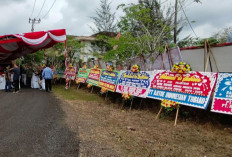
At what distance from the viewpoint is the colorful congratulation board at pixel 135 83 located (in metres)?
6.80

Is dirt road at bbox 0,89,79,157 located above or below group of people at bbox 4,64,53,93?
below

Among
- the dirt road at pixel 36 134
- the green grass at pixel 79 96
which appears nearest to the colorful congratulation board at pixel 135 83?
the green grass at pixel 79 96

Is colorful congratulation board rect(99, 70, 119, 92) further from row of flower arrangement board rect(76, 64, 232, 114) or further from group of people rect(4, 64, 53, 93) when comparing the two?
group of people rect(4, 64, 53, 93)

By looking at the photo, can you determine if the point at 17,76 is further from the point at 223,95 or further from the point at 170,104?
the point at 223,95

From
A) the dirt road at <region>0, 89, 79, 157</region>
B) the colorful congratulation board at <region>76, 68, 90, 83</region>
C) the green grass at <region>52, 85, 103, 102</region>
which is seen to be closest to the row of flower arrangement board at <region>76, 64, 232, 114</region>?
the green grass at <region>52, 85, 103, 102</region>

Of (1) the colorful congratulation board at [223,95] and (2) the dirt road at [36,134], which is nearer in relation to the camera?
(2) the dirt road at [36,134]

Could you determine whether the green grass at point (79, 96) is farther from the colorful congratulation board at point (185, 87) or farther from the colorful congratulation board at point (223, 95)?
the colorful congratulation board at point (223, 95)

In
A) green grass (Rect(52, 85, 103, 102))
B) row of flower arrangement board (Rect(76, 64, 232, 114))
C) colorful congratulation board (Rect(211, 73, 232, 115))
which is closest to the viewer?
colorful congratulation board (Rect(211, 73, 232, 115))

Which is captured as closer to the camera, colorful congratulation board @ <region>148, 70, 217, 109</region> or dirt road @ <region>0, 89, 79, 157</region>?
dirt road @ <region>0, 89, 79, 157</region>

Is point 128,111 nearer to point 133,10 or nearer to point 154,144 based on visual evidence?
point 154,144

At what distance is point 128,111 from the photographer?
23.2 feet

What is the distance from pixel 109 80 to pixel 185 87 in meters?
4.29

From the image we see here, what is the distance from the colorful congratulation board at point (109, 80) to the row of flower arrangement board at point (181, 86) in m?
0.09

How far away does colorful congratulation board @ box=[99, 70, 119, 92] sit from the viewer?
8.58 meters
